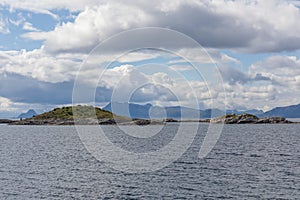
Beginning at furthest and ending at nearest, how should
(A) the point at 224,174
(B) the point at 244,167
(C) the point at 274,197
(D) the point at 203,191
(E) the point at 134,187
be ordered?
(B) the point at 244,167 < (A) the point at 224,174 < (E) the point at 134,187 < (D) the point at 203,191 < (C) the point at 274,197

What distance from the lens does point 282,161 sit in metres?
105

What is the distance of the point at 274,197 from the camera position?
6231 centimetres

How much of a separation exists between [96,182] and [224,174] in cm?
2954

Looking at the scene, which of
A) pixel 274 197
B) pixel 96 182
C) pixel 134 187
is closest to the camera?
pixel 274 197

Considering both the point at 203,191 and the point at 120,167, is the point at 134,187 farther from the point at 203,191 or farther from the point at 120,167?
the point at 120,167

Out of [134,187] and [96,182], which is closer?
[134,187]

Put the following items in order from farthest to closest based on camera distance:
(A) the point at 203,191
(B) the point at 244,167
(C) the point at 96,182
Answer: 1. (B) the point at 244,167
2. (C) the point at 96,182
3. (A) the point at 203,191

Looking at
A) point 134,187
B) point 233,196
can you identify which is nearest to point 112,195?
point 134,187

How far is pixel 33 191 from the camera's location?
67.4 metres

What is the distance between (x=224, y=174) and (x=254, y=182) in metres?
10.2

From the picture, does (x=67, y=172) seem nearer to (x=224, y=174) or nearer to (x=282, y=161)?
(x=224, y=174)

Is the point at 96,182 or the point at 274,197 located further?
the point at 96,182

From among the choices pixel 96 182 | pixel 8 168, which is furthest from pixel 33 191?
pixel 8 168

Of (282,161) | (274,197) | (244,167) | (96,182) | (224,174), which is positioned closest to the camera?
(274,197)
